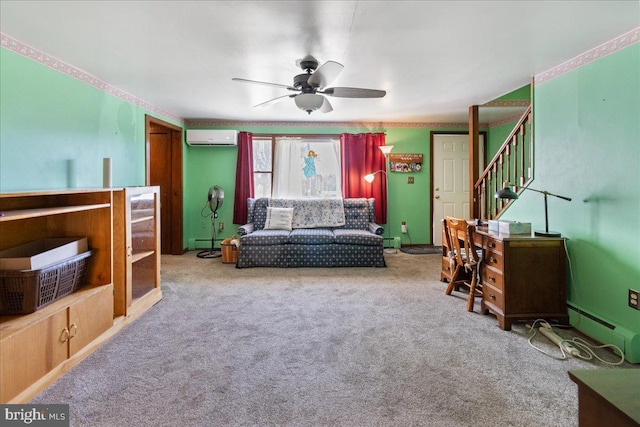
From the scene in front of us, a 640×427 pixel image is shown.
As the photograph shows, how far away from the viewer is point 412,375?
1.86 m

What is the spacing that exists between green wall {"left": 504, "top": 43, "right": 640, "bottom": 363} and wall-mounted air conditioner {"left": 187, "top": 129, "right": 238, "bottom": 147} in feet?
13.9

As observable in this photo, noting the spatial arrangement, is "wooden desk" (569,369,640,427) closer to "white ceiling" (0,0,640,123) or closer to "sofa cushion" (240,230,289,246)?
"white ceiling" (0,0,640,123)

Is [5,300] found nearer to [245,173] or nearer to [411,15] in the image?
[411,15]

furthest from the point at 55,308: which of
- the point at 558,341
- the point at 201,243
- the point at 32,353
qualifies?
the point at 201,243

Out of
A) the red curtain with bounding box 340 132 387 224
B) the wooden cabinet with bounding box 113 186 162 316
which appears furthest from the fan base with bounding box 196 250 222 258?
the red curtain with bounding box 340 132 387 224

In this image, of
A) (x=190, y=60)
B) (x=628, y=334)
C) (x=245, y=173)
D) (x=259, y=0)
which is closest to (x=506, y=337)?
(x=628, y=334)

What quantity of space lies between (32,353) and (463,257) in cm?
330

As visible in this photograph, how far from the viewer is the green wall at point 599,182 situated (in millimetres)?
2127

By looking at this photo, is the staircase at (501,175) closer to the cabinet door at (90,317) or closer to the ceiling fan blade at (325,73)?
the ceiling fan blade at (325,73)

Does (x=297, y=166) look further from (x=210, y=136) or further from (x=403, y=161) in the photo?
A: (x=403, y=161)

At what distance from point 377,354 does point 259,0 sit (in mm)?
2299

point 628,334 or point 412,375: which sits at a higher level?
point 628,334

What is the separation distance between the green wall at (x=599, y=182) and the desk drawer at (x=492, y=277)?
0.63 metres

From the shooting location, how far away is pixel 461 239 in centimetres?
307
